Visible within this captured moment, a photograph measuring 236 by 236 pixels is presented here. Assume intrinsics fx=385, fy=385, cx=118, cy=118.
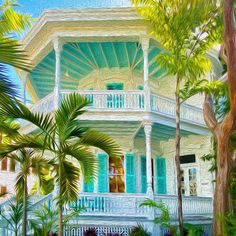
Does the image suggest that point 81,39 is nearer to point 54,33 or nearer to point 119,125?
point 54,33

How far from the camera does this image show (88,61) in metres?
16.2

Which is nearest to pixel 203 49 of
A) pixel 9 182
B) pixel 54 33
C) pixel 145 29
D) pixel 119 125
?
pixel 145 29

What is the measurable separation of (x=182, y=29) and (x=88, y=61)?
20.3 feet

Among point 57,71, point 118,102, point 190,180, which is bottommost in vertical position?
point 190,180

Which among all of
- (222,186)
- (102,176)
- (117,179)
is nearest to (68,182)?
(222,186)

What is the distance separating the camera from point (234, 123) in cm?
951

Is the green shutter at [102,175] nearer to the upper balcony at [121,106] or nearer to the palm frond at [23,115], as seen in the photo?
the upper balcony at [121,106]

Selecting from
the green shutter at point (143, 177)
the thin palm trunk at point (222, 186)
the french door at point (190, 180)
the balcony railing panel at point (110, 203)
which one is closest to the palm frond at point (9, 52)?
the thin palm trunk at point (222, 186)

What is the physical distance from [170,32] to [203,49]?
124cm

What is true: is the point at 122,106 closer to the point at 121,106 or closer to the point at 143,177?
the point at 121,106

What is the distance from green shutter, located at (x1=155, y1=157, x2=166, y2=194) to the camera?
1684 cm

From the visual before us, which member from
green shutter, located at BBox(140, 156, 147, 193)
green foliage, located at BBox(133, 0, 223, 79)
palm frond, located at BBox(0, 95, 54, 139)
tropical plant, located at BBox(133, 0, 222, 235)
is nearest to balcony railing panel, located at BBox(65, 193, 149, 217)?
green shutter, located at BBox(140, 156, 147, 193)

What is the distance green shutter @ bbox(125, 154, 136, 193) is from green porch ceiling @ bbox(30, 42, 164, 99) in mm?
3848

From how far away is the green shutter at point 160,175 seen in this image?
16.8 m
